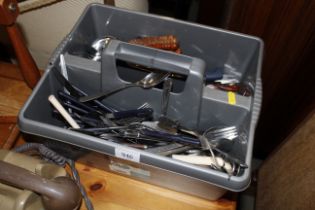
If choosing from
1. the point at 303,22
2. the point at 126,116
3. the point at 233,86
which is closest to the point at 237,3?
the point at 303,22

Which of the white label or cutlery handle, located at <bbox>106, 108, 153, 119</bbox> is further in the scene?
cutlery handle, located at <bbox>106, 108, 153, 119</bbox>

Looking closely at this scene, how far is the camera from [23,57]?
0.55 metres

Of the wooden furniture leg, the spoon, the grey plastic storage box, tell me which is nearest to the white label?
the grey plastic storage box

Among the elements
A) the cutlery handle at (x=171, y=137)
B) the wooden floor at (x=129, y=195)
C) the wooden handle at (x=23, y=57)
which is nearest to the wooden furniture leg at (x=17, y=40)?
the wooden handle at (x=23, y=57)

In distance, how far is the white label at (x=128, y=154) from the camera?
405mm

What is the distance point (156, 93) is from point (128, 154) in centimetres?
13

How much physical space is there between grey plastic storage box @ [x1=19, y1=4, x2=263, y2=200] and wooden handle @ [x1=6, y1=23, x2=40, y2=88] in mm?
70

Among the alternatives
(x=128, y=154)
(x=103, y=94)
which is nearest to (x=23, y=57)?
(x=103, y=94)

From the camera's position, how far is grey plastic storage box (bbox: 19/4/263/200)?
415 millimetres

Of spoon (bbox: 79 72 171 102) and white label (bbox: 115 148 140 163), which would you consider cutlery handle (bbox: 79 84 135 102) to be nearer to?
spoon (bbox: 79 72 171 102)

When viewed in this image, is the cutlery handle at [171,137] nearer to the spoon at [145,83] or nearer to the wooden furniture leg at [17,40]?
the spoon at [145,83]

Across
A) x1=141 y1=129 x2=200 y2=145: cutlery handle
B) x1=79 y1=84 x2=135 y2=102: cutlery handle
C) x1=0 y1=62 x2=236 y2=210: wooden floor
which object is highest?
x1=79 y1=84 x2=135 y2=102: cutlery handle

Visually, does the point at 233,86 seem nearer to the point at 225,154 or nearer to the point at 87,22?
the point at 225,154

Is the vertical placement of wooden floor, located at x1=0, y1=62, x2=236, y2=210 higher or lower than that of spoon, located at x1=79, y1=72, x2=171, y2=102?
lower
